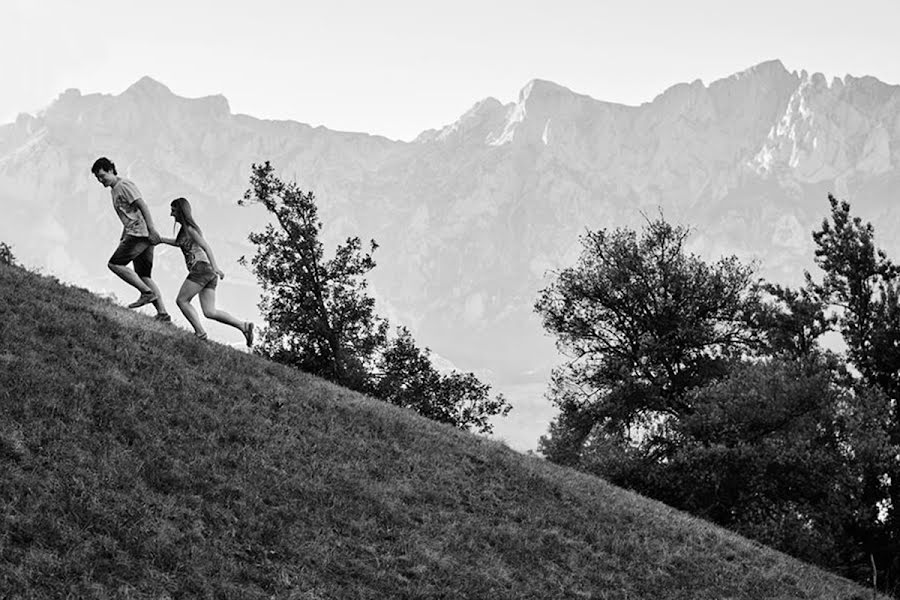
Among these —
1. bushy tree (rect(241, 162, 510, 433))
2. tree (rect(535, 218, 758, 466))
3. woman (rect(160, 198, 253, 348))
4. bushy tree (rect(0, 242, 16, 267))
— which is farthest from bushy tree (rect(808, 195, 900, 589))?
bushy tree (rect(0, 242, 16, 267))

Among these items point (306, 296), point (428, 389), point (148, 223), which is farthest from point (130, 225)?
point (428, 389)

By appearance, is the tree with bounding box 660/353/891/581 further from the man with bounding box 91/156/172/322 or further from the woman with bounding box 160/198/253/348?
the man with bounding box 91/156/172/322

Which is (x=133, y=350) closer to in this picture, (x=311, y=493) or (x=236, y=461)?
(x=236, y=461)

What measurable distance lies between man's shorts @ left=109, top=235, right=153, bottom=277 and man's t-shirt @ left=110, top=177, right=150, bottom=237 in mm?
152

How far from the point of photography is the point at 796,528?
23.0m

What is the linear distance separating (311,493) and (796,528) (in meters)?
17.2

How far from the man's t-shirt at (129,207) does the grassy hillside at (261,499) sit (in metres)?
1.77

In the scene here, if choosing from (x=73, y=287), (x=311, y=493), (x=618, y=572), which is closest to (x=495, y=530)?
(x=618, y=572)

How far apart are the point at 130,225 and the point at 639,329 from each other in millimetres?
22628

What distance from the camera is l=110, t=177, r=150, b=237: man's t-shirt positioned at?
16.1 meters

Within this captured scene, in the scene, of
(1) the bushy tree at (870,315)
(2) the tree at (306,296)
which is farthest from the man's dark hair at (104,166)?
(1) the bushy tree at (870,315)

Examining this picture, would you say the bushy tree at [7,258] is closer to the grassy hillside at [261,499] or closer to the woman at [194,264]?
the grassy hillside at [261,499]

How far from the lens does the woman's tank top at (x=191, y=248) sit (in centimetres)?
1638

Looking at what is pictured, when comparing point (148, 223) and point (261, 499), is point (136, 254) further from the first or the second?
point (261, 499)
